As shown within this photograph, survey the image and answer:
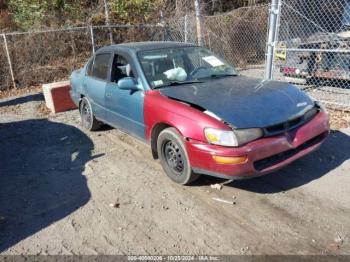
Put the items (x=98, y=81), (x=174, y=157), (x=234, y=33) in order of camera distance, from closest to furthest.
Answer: (x=174, y=157)
(x=98, y=81)
(x=234, y=33)

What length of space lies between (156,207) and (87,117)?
3234mm

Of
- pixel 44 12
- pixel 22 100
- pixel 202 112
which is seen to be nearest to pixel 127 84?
pixel 202 112

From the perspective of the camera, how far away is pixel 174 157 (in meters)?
4.44

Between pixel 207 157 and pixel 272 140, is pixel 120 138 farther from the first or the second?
pixel 272 140

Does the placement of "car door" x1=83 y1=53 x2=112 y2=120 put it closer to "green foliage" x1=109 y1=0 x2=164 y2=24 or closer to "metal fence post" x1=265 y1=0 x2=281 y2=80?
"metal fence post" x1=265 y1=0 x2=281 y2=80

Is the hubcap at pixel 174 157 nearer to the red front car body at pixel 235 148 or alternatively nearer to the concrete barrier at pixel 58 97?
the red front car body at pixel 235 148

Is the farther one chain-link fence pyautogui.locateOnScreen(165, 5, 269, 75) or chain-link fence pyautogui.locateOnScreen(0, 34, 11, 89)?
chain-link fence pyautogui.locateOnScreen(165, 5, 269, 75)

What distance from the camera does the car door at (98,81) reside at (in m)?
5.79

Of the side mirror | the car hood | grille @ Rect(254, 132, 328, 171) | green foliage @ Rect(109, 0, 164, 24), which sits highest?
green foliage @ Rect(109, 0, 164, 24)

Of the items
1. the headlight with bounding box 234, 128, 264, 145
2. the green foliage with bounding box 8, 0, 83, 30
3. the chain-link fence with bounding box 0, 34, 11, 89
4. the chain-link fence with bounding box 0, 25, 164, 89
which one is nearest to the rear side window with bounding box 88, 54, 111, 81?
the headlight with bounding box 234, 128, 264, 145

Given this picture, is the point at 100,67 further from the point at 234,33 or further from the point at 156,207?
the point at 234,33

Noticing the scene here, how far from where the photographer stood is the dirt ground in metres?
3.37

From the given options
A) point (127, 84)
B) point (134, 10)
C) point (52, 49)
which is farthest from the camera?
point (134, 10)

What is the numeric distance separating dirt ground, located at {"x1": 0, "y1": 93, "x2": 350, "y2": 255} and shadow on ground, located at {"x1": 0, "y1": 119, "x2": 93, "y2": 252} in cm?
1
